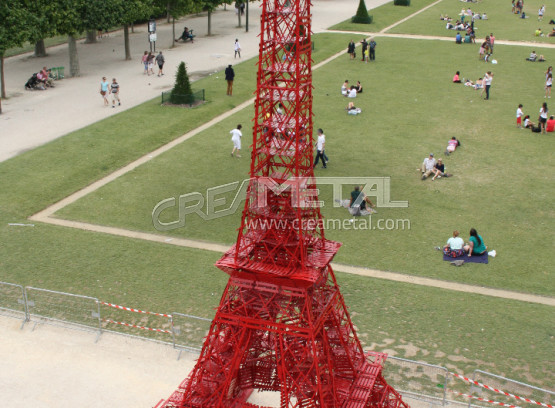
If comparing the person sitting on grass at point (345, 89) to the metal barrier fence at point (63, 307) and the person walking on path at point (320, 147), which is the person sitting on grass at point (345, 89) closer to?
the person walking on path at point (320, 147)

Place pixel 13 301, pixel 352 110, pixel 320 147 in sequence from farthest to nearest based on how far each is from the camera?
pixel 352 110, pixel 320 147, pixel 13 301

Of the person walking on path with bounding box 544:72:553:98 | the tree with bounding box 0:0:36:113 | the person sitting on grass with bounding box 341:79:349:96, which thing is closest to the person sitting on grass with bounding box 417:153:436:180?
the person sitting on grass with bounding box 341:79:349:96

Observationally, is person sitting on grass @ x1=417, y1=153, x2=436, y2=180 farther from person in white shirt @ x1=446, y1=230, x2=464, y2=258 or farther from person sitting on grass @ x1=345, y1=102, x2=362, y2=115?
person sitting on grass @ x1=345, y1=102, x2=362, y2=115

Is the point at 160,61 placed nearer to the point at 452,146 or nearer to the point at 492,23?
the point at 452,146

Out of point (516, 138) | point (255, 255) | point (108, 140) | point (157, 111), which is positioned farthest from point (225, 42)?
point (255, 255)

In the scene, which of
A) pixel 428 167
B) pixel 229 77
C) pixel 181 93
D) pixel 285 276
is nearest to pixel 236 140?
pixel 428 167

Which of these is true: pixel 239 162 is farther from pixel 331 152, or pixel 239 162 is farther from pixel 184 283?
pixel 184 283
